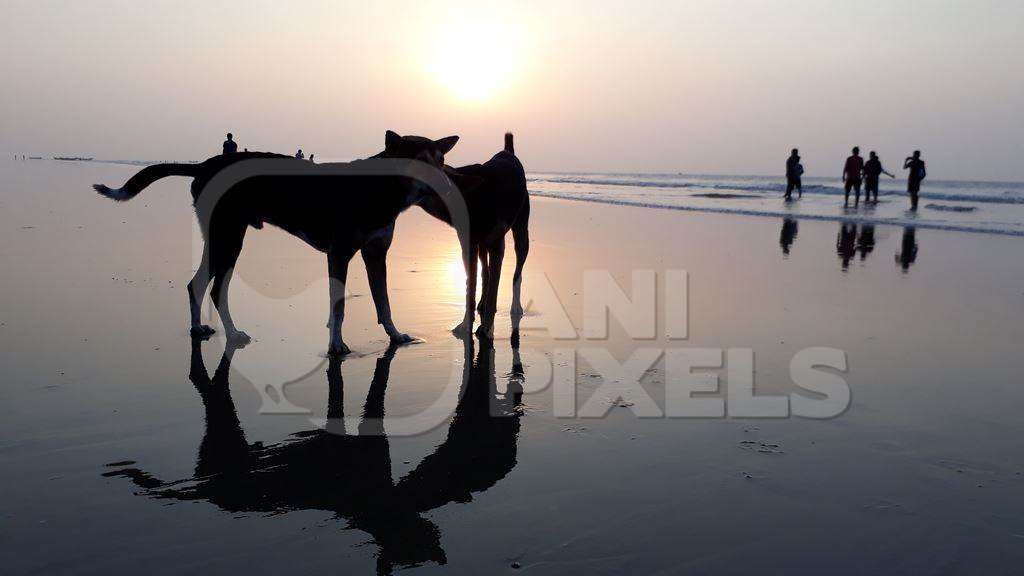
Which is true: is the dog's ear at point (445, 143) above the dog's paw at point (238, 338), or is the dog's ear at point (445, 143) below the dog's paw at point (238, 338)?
above

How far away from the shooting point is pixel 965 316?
7.91m

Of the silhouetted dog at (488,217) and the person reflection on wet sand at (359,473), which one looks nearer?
the person reflection on wet sand at (359,473)

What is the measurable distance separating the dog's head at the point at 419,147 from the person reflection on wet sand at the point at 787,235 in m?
9.46

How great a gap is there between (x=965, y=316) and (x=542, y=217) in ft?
49.0

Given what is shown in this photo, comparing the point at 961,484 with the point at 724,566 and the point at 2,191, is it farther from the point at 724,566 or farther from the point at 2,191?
the point at 2,191

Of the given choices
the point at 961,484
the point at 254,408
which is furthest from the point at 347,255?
the point at 961,484

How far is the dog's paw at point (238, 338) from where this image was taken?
6.41 metres

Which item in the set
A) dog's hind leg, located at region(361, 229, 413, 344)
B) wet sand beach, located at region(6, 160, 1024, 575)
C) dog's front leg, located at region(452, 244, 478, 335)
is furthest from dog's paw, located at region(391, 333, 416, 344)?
dog's front leg, located at region(452, 244, 478, 335)

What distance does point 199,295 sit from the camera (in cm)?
666

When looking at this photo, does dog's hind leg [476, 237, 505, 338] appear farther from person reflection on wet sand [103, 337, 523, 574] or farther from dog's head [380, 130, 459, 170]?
person reflection on wet sand [103, 337, 523, 574]

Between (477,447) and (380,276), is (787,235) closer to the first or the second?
(380,276)

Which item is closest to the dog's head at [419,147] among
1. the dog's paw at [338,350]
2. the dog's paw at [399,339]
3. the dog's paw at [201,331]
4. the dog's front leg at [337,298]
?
the dog's front leg at [337,298]

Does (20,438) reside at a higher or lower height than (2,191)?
lower

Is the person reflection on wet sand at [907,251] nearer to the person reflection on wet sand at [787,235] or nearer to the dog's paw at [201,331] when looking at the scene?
the person reflection on wet sand at [787,235]
